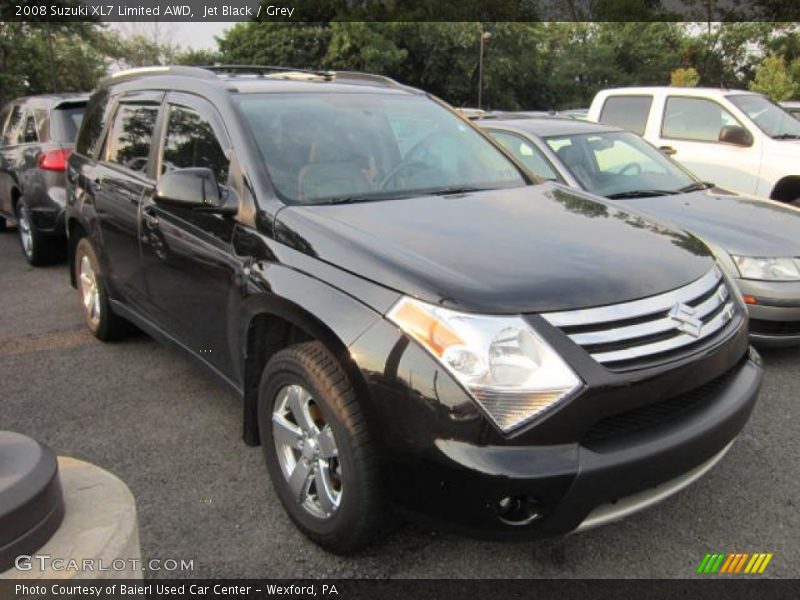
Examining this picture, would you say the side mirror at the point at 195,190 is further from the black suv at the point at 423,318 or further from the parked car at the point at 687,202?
the parked car at the point at 687,202

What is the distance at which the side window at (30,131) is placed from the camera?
7199 mm

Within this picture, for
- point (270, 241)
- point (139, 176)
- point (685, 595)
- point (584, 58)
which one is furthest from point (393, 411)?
point (584, 58)

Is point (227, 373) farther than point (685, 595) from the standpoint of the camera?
Yes

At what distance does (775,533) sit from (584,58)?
57139 mm

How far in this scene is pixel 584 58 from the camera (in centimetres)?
5431

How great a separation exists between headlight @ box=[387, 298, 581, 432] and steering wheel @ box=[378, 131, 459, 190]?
47.4 inches

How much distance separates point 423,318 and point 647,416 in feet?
2.67

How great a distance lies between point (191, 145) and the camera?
3.43 meters

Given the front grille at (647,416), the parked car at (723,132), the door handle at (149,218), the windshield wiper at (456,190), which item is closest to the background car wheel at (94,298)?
the door handle at (149,218)

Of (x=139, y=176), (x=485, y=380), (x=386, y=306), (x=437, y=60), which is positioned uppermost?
(x=437, y=60)

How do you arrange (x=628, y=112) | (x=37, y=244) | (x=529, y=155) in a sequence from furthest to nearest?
(x=628, y=112) → (x=37, y=244) → (x=529, y=155)

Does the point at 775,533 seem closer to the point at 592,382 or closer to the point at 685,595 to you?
the point at 685,595

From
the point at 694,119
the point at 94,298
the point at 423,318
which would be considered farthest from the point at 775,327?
the point at 94,298

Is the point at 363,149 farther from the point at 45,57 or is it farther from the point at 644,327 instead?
the point at 45,57
